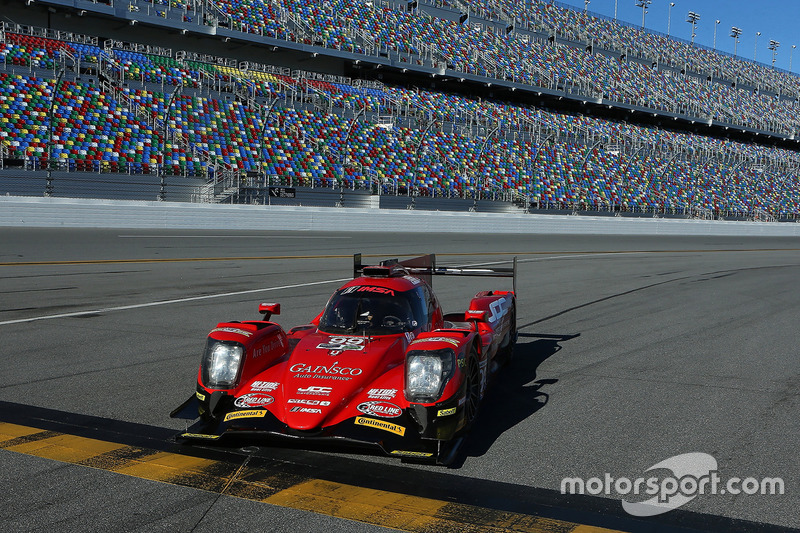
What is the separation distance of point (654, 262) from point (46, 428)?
17820mm

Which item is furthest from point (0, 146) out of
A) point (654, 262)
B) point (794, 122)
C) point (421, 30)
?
point (794, 122)

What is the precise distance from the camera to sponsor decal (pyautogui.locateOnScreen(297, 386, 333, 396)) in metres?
4.40

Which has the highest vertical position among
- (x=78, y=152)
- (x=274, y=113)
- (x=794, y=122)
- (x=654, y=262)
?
(x=794, y=122)

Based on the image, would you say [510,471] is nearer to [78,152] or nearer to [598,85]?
[78,152]

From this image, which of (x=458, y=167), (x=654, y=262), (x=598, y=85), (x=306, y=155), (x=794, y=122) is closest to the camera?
(x=654, y=262)

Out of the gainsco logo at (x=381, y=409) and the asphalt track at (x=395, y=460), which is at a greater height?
the gainsco logo at (x=381, y=409)

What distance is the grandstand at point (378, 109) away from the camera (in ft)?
92.1

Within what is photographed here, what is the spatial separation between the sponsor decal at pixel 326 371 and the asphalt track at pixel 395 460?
47cm

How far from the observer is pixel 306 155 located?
32.6m

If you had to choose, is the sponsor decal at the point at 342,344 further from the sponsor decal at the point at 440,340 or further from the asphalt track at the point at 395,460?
the asphalt track at the point at 395,460

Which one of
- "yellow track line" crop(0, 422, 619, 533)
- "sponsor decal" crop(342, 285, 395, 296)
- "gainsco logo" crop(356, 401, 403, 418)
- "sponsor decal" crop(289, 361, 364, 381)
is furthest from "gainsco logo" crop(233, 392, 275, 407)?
"sponsor decal" crop(342, 285, 395, 296)

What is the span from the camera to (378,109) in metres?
39.7

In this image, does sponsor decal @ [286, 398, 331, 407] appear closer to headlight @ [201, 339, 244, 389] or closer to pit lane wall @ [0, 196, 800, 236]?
headlight @ [201, 339, 244, 389]

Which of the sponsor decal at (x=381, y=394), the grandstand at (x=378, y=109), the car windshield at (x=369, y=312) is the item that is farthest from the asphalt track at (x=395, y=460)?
the grandstand at (x=378, y=109)
